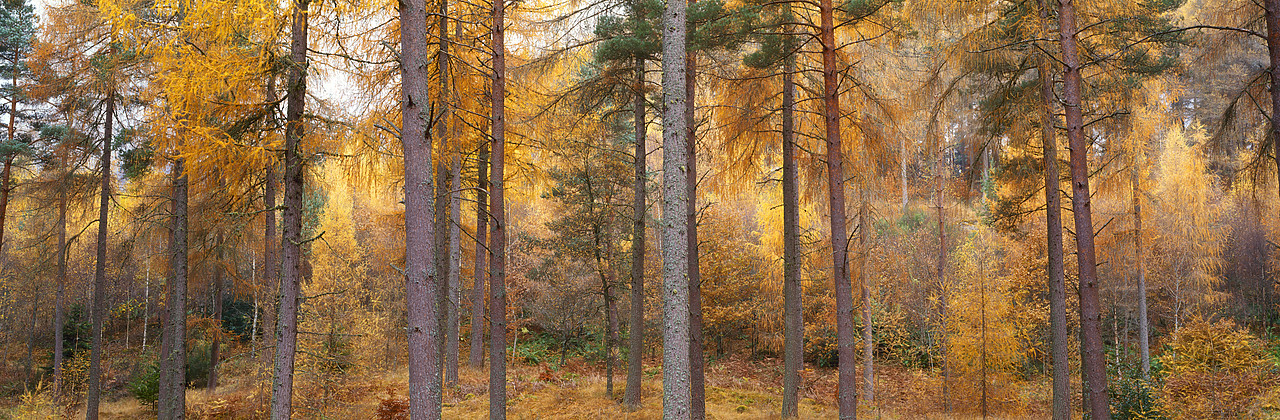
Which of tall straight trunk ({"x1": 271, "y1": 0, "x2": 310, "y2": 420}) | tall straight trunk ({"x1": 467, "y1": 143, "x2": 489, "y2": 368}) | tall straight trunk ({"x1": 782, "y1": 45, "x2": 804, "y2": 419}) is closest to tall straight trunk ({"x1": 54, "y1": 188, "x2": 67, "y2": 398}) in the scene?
tall straight trunk ({"x1": 467, "y1": 143, "x2": 489, "y2": 368})

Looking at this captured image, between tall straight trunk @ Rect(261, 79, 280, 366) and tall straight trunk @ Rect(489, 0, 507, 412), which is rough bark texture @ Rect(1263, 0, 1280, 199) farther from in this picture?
tall straight trunk @ Rect(261, 79, 280, 366)

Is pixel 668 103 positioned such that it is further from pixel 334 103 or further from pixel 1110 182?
pixel 1110 182

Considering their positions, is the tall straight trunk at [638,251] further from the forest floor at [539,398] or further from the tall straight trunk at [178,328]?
the tall straight trunk at [178,328]

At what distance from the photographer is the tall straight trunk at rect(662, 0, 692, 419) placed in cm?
566

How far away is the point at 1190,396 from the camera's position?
9.05m

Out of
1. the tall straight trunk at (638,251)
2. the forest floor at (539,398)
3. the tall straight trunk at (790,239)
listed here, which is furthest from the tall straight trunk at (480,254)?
the tall straight trunk at (790,239)

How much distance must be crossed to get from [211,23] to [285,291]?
10.3ft

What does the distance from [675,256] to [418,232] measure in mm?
2356

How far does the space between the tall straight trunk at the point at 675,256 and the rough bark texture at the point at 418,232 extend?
2113mm

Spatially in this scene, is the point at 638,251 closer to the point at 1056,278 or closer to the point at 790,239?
the point at 790,239

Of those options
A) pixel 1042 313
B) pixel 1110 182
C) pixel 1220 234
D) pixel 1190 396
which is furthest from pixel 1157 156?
pixel 1190 396

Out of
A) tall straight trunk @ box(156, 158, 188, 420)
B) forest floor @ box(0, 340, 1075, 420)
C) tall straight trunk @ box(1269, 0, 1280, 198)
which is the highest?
tall straight trunk @ box(1269, 0, 1280, 198)

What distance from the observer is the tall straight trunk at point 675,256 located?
18.6ft

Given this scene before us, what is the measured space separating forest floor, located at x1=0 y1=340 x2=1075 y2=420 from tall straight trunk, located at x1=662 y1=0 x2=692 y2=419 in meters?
5.50
